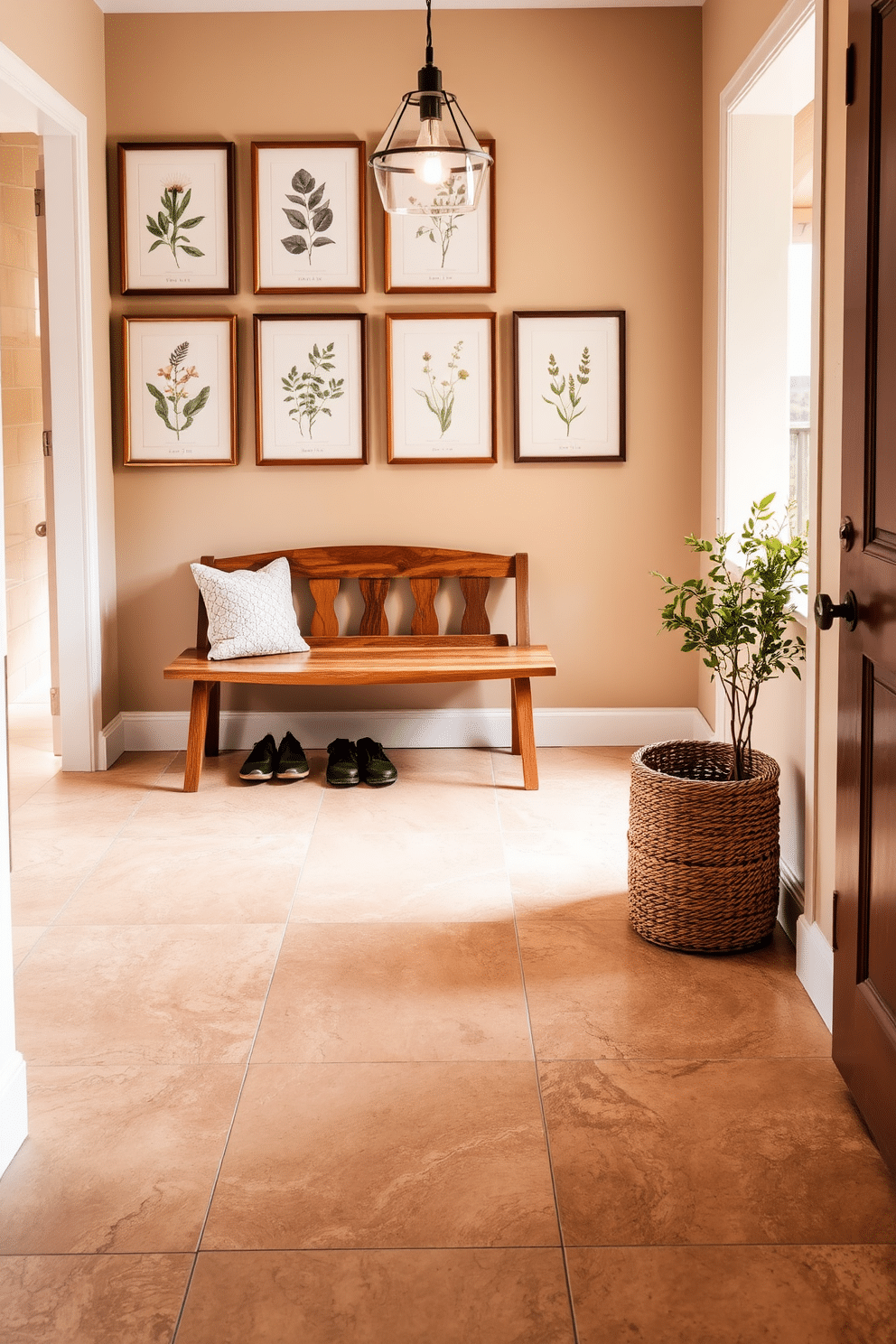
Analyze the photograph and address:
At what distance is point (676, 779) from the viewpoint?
9.75 ft

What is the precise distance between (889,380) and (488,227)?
9.56 feet

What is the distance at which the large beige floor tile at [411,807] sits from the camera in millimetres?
3977

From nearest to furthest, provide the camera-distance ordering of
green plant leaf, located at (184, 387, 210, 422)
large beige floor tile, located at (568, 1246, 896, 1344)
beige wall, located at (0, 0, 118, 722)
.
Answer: large beige floor tile, located at (568, 1246, 896, 1344), beige wall, located at (0, 0, 118, 722), green plant leaf, located at (184, 387, 210, 422)

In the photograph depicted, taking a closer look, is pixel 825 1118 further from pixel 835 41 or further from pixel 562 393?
pixel 562 393

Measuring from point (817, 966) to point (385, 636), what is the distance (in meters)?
2.44

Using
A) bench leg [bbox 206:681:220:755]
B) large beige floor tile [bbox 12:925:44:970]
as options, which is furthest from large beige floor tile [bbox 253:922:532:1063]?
bench leg [bbox 206:681:220:755]

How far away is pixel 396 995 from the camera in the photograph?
109 inches

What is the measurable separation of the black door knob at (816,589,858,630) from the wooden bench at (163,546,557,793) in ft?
6.60

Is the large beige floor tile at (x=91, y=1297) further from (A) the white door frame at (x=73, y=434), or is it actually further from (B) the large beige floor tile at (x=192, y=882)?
(A) the white door frame at (x=73, y=434)

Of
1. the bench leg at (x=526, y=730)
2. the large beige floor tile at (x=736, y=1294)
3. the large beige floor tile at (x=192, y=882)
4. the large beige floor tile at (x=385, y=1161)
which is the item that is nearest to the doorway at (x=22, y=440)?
the large beige floor tile at (x=192, y=882)

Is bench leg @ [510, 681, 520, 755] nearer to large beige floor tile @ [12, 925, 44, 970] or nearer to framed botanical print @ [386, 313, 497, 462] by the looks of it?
framed botanical print @ [386, 313, 497, 462]

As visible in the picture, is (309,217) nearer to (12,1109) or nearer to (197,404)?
(197,404)

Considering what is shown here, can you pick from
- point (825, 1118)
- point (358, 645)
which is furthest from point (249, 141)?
point (825, 1118)

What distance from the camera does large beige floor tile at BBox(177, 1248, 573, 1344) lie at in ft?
5.66
